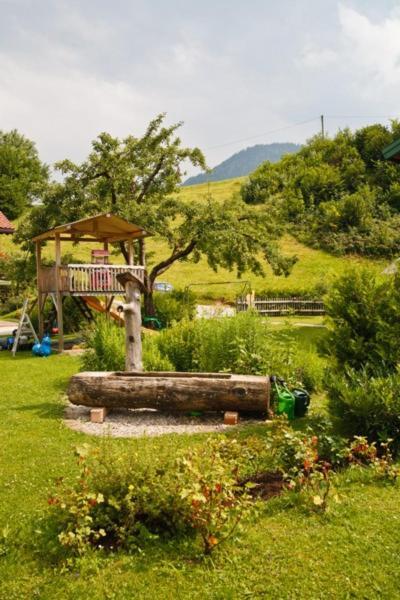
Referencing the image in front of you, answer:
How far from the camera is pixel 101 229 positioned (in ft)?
54.1

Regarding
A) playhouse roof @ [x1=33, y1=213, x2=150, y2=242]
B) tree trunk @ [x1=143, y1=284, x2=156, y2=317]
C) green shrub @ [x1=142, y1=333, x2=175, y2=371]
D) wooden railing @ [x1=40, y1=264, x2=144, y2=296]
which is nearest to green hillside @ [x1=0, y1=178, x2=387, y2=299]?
tree trunk @ [x1=143, y1=284, x2=156, y2=317]

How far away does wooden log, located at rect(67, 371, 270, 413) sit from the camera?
711 centimetres

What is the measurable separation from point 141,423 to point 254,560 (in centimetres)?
395

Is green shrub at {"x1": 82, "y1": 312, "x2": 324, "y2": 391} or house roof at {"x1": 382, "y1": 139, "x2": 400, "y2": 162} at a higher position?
house roof at {"x1": 382, "y1": 139, "x2": 400, "y2": 162}

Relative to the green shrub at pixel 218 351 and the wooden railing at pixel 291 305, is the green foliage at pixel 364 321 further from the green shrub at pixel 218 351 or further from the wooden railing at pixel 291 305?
the wooden railing at pixel 291 305

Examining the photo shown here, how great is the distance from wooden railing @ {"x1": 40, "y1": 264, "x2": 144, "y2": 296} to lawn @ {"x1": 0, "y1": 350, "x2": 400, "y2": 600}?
10.8m

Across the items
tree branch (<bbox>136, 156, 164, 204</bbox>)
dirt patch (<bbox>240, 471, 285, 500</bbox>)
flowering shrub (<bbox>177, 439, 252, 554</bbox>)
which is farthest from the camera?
tree branch (<bbox>136, 156, 164, 204</bbox>)

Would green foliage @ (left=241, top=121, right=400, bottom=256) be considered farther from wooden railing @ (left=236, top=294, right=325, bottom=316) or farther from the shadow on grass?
the shadow on grass

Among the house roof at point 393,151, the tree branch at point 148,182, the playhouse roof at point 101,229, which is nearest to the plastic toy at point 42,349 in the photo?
the playhouse roof at point 101,229

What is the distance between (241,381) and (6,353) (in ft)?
34.2

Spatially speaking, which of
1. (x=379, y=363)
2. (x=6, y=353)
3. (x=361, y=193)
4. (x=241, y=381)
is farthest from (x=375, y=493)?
(x=361, y=193)

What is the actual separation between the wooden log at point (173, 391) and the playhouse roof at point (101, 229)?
325 inches

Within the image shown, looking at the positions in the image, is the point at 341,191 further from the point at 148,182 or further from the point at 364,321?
the point at 364,321

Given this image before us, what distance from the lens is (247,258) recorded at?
18.3 meters
